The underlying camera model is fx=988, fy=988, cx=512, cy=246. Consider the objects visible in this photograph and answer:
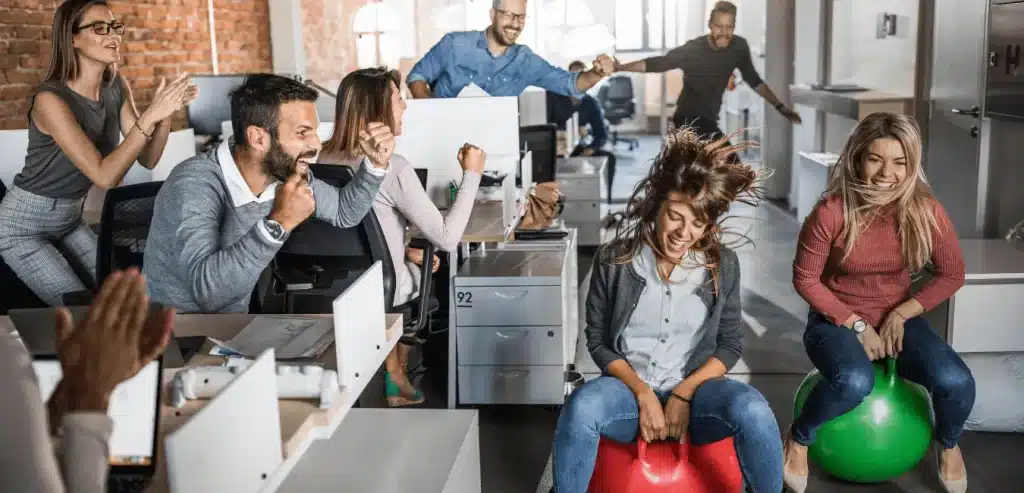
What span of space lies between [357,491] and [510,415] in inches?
65.9

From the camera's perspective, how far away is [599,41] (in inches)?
242

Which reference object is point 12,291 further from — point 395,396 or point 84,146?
point 395,396

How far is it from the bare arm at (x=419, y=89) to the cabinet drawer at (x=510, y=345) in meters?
1.55

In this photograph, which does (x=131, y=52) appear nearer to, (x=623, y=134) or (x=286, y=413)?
(x=623, y=134)

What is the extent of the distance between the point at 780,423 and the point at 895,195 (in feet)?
3.21

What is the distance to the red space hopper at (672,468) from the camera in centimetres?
215

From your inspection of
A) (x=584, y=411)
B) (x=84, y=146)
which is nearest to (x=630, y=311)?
(x=584, y=411)

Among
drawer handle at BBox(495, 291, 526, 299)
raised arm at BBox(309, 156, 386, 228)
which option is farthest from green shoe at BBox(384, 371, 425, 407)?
raised arm at BBox(309, 156, 386, 228)

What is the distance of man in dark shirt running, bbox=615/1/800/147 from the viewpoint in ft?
19.2

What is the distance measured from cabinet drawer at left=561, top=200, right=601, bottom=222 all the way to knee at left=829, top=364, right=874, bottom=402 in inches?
143

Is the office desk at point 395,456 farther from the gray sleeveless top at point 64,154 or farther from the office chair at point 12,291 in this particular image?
the office chair at point 12,291

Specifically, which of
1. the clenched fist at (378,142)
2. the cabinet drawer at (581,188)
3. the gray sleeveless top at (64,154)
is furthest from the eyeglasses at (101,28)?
the cabinet drawer at (581,188)

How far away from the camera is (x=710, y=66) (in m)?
5.89

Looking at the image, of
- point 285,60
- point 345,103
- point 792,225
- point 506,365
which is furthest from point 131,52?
point 792,225
